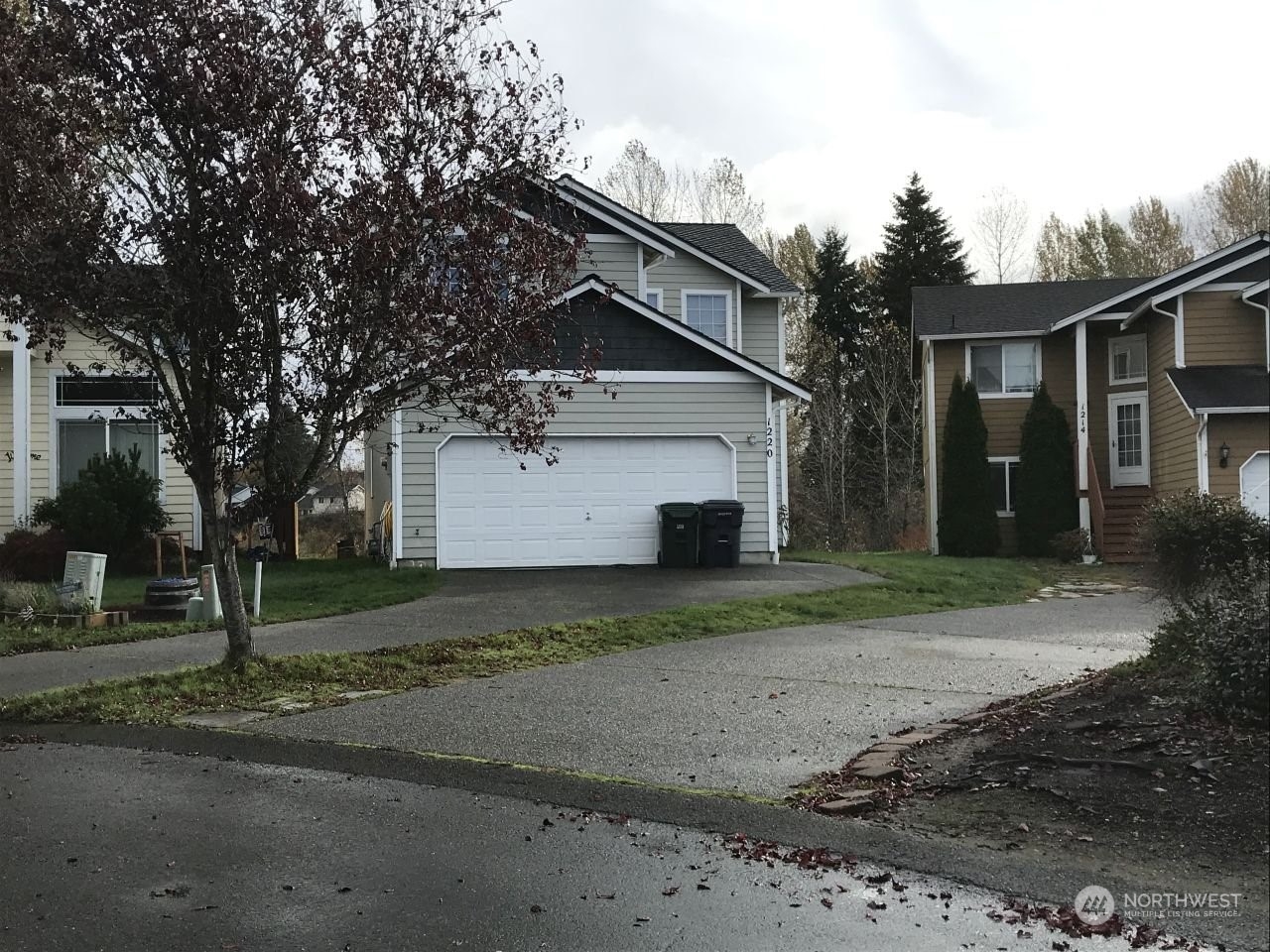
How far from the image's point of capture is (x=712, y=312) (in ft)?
80.1

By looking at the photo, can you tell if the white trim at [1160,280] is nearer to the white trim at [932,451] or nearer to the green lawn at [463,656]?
the white trim at [932,451]

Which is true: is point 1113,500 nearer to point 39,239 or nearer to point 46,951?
point 39,239

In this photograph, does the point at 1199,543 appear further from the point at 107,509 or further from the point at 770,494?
the point at 107,509

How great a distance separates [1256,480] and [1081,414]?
15.2ft

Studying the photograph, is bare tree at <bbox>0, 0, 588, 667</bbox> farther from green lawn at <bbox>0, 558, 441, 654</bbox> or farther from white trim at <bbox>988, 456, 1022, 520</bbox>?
white trim at <bbox>988, 456, 1022, 520</bbox>

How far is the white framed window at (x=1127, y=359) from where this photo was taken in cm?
2495

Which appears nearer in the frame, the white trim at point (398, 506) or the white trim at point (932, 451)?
the white trim at point (398, 506)

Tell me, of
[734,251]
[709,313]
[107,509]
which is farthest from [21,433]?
[734,251]

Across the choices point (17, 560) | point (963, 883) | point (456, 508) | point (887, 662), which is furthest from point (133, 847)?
point (17, 560)

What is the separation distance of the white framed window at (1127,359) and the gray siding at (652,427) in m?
10.3

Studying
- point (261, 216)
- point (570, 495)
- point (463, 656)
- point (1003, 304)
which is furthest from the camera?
point (1003, 304)

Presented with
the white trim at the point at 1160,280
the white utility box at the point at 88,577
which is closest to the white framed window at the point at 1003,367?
the white trim at the point at 1160,280

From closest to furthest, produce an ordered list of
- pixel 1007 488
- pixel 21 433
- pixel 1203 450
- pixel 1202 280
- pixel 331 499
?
pixel 21 433 < pixel 1203 450 < pixel 1202 280 < pixel 1007 488 < pixel 331 499

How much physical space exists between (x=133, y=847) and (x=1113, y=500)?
22.2 metres
